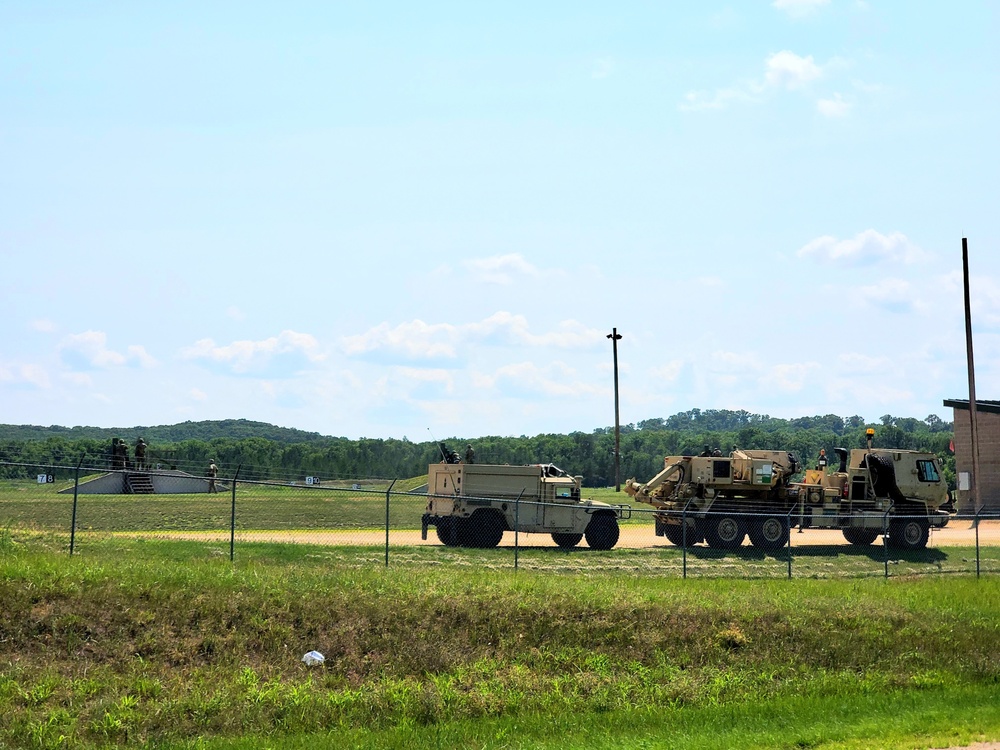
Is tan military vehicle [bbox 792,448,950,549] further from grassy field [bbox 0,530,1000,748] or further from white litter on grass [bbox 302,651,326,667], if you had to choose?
white litter on grass [bbox 302,651,326,667]

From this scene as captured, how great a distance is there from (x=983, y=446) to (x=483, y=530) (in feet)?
→ 116

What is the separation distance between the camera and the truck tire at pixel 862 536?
32.0 metres

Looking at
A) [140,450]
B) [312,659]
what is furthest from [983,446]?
[312,659]

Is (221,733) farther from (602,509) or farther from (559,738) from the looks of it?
(602,509)

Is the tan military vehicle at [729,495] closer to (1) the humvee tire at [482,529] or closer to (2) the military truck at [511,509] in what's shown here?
(2) the military truck at [511,509]

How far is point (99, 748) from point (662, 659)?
26.4 feet

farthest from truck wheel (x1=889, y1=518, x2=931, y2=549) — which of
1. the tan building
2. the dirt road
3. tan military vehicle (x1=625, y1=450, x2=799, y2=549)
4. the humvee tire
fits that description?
the tan building

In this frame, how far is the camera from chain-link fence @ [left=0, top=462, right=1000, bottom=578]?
77.7 feet

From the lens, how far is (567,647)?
1628 cm

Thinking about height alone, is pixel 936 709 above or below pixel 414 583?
below

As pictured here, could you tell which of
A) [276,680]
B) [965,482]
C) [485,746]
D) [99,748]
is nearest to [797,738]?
[485,746]

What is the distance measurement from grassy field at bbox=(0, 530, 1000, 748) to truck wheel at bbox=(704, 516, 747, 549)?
9637 mm

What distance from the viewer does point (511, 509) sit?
29.0 m

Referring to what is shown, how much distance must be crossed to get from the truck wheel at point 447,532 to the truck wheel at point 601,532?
361 cm
